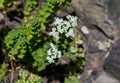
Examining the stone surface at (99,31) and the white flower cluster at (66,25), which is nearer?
the white flower cluster at (66,25)

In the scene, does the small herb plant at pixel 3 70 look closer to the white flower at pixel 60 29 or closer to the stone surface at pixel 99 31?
the white flower at pixel 60 29

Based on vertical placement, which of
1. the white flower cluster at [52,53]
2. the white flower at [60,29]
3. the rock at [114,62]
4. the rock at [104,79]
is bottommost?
the rock at [104,79]

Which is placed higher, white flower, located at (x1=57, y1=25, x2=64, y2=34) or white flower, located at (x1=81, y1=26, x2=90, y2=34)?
white flower, located at (x1=57, y1=25, x2=64, y2=34)

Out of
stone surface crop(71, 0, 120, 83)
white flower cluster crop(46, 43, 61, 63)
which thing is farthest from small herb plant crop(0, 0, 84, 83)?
stone surface crop(71, 0, 120, 83)

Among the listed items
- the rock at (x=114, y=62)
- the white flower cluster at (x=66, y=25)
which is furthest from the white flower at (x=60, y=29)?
the rock at (x=114, y=62)

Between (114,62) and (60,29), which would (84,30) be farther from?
(60,29)

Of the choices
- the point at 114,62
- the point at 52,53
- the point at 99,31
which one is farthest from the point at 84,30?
the point at 52,53

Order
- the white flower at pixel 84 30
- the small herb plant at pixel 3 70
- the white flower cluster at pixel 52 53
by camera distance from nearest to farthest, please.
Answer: the white flower cluster at pixel 52 53 → the small herb plant at pixel 3 70 → the white flower at pixel 84 30

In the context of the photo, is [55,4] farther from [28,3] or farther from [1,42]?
[1,42]

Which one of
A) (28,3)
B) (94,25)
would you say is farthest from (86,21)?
(28,3)

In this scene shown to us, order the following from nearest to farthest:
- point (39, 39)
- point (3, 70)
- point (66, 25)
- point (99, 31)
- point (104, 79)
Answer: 1. point (66, 25)
2. point (39, 39)
3. point (3, 70)
4. point (104, 79)
5. point (99, 31)

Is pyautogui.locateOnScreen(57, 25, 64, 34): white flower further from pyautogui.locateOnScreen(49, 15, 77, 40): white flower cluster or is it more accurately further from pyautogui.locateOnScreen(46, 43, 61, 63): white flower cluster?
pyautogui.locateOnScreen(46, 43, 61, 63): white flower cluster
